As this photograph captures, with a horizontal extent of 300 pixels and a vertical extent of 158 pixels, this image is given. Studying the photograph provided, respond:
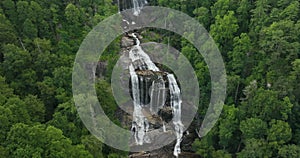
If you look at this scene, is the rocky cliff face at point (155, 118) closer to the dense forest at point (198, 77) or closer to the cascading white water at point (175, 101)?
the cascading white water at point (175, 101)

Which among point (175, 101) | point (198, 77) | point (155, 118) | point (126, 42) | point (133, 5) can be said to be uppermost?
point (133, 5)

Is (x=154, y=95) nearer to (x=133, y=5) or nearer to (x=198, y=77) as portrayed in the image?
A: (x=198, y=77)

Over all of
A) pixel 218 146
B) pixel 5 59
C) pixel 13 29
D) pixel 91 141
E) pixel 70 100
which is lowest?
pixel 218 146

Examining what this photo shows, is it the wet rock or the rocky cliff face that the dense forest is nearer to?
the rocky cliff face

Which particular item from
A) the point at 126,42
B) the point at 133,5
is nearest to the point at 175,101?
the point at 126,42

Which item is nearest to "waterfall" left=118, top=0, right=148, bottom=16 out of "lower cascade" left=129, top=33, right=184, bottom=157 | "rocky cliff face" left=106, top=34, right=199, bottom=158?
"rocky cliff face" left=106, top=34, right=199, bottom=158

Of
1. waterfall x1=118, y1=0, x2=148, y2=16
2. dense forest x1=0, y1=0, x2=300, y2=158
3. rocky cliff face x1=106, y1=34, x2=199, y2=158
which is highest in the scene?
waterfall x1=118, y1=0, x2=148, y2=16

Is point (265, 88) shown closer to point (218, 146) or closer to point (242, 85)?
point (242, 85)

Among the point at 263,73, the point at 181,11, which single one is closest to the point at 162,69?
the point at 181,11
